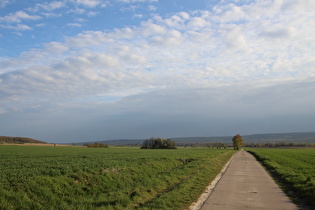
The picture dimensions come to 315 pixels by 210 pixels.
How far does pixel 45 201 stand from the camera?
9.85m

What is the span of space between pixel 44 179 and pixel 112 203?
12.5 ft

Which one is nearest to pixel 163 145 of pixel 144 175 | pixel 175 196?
pixel 144 175

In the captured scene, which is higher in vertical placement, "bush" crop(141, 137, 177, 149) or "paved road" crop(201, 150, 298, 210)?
"paved road" crop(201, 150, 298, 210)

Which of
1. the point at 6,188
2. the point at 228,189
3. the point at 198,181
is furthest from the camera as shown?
the point at 198,181

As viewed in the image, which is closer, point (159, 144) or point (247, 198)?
point (247, 198)

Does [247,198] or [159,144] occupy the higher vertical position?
[247,198]

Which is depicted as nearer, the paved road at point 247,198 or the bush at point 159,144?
the paved road at point 247,198

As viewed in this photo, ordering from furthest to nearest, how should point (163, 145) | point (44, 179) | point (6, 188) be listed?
1. point (163, 145)
2. point (44, 179)
3. point (6, 188)

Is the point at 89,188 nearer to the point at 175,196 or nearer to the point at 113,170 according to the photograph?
the point at 113,170

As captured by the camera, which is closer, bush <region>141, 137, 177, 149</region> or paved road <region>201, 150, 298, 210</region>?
paved road <region>201, 150, 298, 210</region>

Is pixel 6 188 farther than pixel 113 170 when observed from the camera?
No

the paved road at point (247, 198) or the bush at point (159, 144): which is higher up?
the paved road at point (247, 198)

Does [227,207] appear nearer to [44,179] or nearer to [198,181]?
[198,181]

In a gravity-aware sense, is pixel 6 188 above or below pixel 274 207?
above
